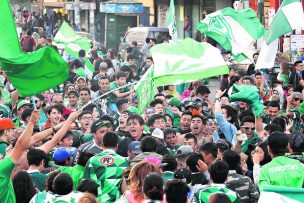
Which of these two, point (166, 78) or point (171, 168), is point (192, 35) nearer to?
point (166, 78)

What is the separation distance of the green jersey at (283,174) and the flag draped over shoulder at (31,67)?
2.81m

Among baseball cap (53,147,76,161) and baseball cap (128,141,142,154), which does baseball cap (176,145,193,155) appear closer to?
baseball cap (128,141,142,154)

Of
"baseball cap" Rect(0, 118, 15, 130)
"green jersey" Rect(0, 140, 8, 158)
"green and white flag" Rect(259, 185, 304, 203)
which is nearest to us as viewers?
"green and white flag" Rect(259, 185, 304, 203)

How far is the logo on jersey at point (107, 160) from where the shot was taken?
1115cm

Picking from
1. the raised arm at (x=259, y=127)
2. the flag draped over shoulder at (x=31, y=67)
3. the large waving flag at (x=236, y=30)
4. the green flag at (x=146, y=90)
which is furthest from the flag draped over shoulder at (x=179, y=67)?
the large waving flag at (x=236, y=30)

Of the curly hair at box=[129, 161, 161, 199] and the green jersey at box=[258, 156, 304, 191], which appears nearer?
the curly hair at box=[129, 161, 161, 199]

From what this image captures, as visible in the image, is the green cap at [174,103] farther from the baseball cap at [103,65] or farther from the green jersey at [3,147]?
the baseball cap at [103,65]

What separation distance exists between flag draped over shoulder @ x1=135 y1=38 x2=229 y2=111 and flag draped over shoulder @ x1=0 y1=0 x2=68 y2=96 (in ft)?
9.38

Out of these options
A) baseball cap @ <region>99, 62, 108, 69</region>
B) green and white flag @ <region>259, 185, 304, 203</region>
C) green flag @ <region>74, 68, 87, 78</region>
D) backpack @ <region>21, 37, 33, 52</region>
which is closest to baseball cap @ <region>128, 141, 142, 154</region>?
green and white flag @ <region>259, 185, 304, 203</region>

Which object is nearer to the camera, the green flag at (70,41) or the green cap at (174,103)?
the green cap at (174,103)

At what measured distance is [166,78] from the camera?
48.2 ft

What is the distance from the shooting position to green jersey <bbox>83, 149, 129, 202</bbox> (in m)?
11.0

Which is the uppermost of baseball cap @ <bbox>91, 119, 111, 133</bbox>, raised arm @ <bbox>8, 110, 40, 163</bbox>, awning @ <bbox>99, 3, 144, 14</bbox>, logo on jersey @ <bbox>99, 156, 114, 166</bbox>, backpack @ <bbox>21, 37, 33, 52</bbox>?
awning @ <bbox>99, 3, 144, 14</bbox>

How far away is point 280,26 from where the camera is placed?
1747 cm
